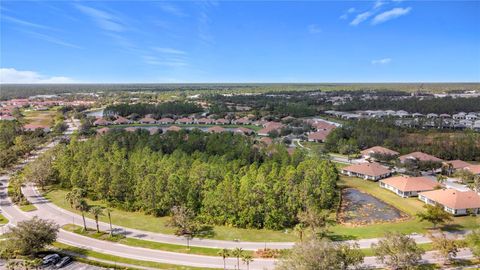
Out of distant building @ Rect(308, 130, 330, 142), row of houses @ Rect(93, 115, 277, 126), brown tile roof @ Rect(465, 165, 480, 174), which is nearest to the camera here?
brown tile roof @ Rect(465, 165, 480, 174)

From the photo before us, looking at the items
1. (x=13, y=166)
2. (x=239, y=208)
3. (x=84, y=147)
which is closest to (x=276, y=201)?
(x=239, y=208)

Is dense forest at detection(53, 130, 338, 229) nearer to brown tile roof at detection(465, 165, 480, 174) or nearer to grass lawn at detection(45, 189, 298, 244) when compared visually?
grass lawn at detection(45, 189, 298, 244)

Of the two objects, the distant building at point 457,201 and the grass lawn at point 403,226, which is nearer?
the grass lawn at point 403,226

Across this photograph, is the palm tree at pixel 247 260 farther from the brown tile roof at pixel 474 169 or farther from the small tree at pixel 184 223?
the brown tile roof at pixel 474 169

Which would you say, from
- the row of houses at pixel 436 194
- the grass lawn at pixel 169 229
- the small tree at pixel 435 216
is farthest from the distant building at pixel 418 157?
the grass lawn at pixel 169 229

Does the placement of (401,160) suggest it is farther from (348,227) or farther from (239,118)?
(239,118)

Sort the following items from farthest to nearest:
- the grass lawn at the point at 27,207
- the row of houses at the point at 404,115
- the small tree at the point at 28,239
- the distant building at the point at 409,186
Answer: the row of houses at the point at 404,115 < the distant building at the point at 409,186 < the grass lawn at the point at 27,207 < the small tree at the point at 28,239

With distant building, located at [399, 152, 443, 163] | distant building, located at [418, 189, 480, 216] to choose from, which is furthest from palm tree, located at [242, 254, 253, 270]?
distant building, located at [399, 152, 443, 163]
